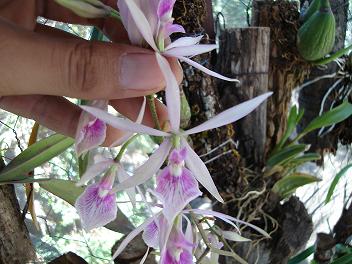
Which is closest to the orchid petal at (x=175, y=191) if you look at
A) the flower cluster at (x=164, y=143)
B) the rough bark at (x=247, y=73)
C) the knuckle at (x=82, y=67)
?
the flower cluster at (x=164, y=143)

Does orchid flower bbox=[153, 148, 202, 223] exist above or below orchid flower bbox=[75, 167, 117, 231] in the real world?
above

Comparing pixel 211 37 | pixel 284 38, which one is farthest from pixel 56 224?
pixel 284 38

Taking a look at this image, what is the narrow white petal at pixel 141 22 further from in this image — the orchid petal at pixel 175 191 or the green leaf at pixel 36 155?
the green leaf at pixel 36 155

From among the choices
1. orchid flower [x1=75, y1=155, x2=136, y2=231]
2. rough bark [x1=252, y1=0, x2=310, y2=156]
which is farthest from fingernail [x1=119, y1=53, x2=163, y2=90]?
rough bark [x1=252, y1=0, x2=310, y2=156]

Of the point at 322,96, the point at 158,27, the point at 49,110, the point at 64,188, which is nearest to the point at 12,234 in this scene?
the point at 64,188

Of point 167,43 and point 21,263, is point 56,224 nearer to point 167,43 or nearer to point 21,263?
point 21,263

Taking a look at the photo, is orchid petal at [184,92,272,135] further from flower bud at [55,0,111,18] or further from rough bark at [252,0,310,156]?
Result: rough bark at [252,0,310,156]

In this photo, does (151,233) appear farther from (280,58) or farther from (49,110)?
(280,58)
